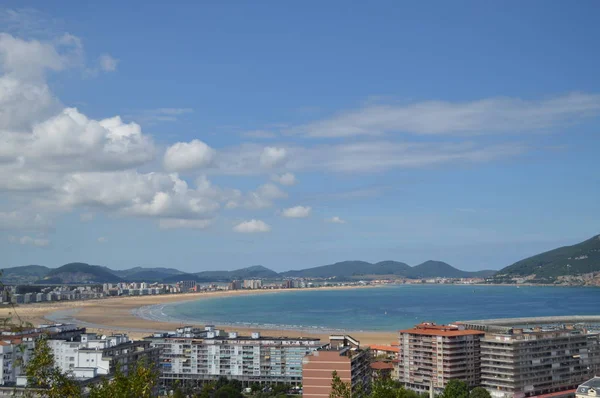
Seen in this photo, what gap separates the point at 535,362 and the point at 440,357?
20.1 feet

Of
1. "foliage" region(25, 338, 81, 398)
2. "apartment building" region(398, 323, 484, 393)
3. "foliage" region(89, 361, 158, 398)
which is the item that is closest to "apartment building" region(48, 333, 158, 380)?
"apartment building" region(398, 323, 484, 393)

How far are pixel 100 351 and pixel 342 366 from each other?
16.6 metres

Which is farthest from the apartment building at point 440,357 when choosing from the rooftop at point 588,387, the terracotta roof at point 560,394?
the rooftop at point 588,387

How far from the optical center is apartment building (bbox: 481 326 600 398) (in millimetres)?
42094

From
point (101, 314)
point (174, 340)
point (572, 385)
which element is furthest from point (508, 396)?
point (101, 314)

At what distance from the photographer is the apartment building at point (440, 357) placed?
1726 inches

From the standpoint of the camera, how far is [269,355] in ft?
167

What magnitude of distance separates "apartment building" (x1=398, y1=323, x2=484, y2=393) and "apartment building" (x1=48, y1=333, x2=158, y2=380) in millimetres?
18336

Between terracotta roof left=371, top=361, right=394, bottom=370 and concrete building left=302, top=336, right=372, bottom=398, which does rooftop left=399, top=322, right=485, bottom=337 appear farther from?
concrete building left=302, top=336, right=372, bottom=398

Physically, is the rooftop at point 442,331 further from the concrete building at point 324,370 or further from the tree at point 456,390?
the concrete building at point 324,370

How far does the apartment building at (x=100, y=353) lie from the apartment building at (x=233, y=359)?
5.21 meters

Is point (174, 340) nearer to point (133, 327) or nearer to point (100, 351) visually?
point (100, 351)

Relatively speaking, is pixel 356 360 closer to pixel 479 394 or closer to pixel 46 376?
pixel 479 394

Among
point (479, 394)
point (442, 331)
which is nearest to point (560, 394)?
point (442, 331)
